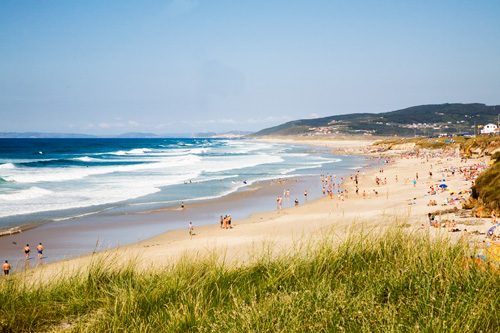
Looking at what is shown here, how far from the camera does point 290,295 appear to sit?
13.6ft

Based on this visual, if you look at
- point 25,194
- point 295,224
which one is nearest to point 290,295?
point 295,224

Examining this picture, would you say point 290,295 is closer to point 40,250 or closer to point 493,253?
point 493,253

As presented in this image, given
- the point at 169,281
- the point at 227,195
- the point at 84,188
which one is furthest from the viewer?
the point at 84,188

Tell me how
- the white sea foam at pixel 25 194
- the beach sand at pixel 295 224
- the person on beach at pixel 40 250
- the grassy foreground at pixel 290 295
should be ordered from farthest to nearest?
the white sea foam at pixel 25 194, the person on beach at pixel 40 250, the beach sand at pixel 295 224, the grassy foreground at pixel 290 295

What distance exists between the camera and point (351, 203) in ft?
84.4

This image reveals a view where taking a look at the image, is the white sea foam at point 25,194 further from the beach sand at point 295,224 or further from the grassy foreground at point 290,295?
the grassy foreground at point 290,295

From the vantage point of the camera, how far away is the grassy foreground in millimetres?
3605

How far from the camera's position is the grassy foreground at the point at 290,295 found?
361cm

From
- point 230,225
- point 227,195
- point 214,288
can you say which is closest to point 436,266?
point 214,288

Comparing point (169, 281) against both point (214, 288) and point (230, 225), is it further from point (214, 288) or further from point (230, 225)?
point (230, 225)

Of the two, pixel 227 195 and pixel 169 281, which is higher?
pixel 169 281

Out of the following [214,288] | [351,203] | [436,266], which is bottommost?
[351,203]

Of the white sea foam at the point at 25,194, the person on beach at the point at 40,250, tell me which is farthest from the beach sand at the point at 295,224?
the white sea foam at the point at 25,194

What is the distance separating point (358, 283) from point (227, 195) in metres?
26.1
